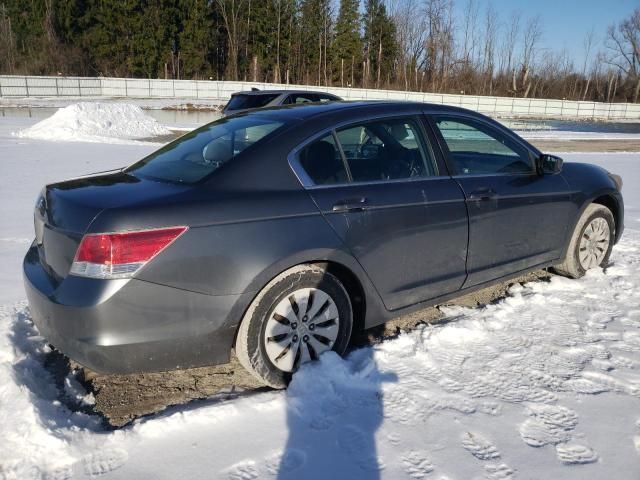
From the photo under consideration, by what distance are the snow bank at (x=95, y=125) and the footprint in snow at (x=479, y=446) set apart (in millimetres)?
15219

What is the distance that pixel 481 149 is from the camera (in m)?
4.34

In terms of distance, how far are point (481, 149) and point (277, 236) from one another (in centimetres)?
226

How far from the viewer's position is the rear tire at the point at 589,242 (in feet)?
15.4

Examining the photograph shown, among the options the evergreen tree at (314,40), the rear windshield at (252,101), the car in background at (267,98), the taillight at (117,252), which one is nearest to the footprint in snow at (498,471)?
the taillight at (117,252)

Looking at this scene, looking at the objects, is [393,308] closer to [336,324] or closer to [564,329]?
[336,324]

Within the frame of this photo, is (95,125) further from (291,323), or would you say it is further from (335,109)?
(291,323)

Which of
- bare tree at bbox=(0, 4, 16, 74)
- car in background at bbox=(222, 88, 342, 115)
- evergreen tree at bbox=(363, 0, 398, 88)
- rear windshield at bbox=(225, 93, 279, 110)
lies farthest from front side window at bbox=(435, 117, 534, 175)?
evergreen tree at bbox=(363, 0, 398, 88)

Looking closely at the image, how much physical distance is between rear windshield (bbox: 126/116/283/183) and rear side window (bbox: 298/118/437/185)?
357 mm

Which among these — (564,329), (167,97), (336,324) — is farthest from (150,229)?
(167,97)

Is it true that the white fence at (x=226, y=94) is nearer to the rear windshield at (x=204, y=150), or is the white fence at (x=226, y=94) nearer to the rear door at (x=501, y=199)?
the rear door at (x=501, y=199)

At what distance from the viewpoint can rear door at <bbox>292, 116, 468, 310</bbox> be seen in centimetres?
307

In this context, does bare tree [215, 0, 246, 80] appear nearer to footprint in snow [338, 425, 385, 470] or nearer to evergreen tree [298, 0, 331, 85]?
evergreen tree [298, 0, 331, 85]

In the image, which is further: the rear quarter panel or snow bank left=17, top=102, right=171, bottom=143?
snow bank left=17, top=102, right=171, bottom=143

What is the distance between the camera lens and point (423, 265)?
11.4 feet
